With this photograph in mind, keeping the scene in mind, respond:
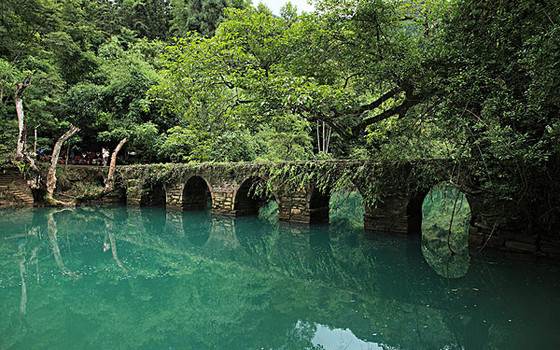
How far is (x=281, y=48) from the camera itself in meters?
7.59

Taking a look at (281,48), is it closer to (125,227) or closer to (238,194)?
(238,194)

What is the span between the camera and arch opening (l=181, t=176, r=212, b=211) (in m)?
14.1

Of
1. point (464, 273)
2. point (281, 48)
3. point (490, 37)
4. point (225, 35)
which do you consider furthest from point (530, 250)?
point (225, 35)

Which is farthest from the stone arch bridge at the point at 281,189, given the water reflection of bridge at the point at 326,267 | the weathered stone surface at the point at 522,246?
the weathered stone surface at the point at 522,246

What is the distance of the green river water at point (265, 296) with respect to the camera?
346 centimetres

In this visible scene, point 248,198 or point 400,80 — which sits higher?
point 400,80

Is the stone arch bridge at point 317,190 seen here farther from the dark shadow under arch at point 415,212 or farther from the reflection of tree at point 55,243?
the reflection of tree at point 55,243

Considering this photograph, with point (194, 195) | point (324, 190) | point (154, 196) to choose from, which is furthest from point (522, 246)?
point (154, 196)

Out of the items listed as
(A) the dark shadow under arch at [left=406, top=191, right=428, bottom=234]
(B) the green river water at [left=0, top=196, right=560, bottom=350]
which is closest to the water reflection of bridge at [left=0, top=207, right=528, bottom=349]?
(B) the green river water at [left=0, top=196, right=560, bottom=350]

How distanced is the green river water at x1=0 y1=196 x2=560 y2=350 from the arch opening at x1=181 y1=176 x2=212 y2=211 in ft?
18.6

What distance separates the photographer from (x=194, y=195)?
14477mm

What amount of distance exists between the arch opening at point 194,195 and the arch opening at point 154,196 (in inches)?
93.9

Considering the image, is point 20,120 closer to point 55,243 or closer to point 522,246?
point 55,243

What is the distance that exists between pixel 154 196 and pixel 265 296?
12.8 meters
